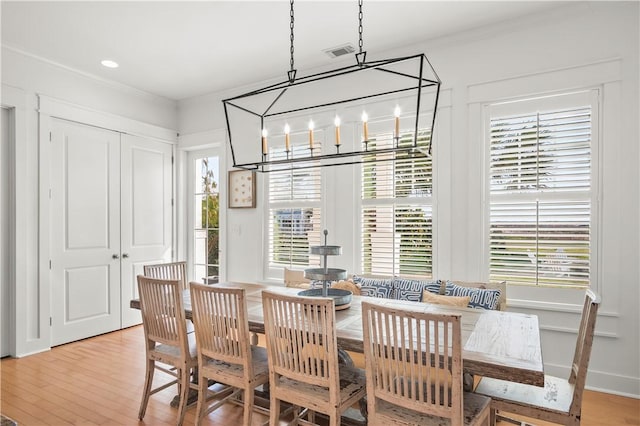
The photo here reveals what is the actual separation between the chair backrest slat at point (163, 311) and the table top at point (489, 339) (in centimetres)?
11

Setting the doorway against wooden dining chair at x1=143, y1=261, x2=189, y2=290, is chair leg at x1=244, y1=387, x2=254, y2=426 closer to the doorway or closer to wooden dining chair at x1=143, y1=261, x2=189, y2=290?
wooden dining chair at x1=143, y1=261, x2=189, y2=290

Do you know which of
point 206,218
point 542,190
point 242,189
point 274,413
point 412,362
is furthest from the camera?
point 206,218

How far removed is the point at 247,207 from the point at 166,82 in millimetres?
1762

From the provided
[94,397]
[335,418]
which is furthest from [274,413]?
[94,397]

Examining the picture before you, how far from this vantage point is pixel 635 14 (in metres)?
2.90

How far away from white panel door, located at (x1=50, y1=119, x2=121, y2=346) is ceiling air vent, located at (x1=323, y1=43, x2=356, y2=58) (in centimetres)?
272

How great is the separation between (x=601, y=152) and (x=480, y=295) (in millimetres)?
1434

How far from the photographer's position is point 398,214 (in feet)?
12.5

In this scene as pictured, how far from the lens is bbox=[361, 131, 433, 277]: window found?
12.1ft

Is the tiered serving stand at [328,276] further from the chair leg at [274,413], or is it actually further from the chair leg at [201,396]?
the chair leg at [201,396]

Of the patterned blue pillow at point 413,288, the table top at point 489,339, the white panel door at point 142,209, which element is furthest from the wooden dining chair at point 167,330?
the white panel door at point 142,209

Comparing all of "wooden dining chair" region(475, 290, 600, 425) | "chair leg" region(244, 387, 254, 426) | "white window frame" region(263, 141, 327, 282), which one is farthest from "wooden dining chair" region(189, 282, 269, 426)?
"white window frame" region(263, 141, 327, 282)

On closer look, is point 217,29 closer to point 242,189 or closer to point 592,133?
point 242,189

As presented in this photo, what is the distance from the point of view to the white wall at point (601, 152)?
2.91 meters
